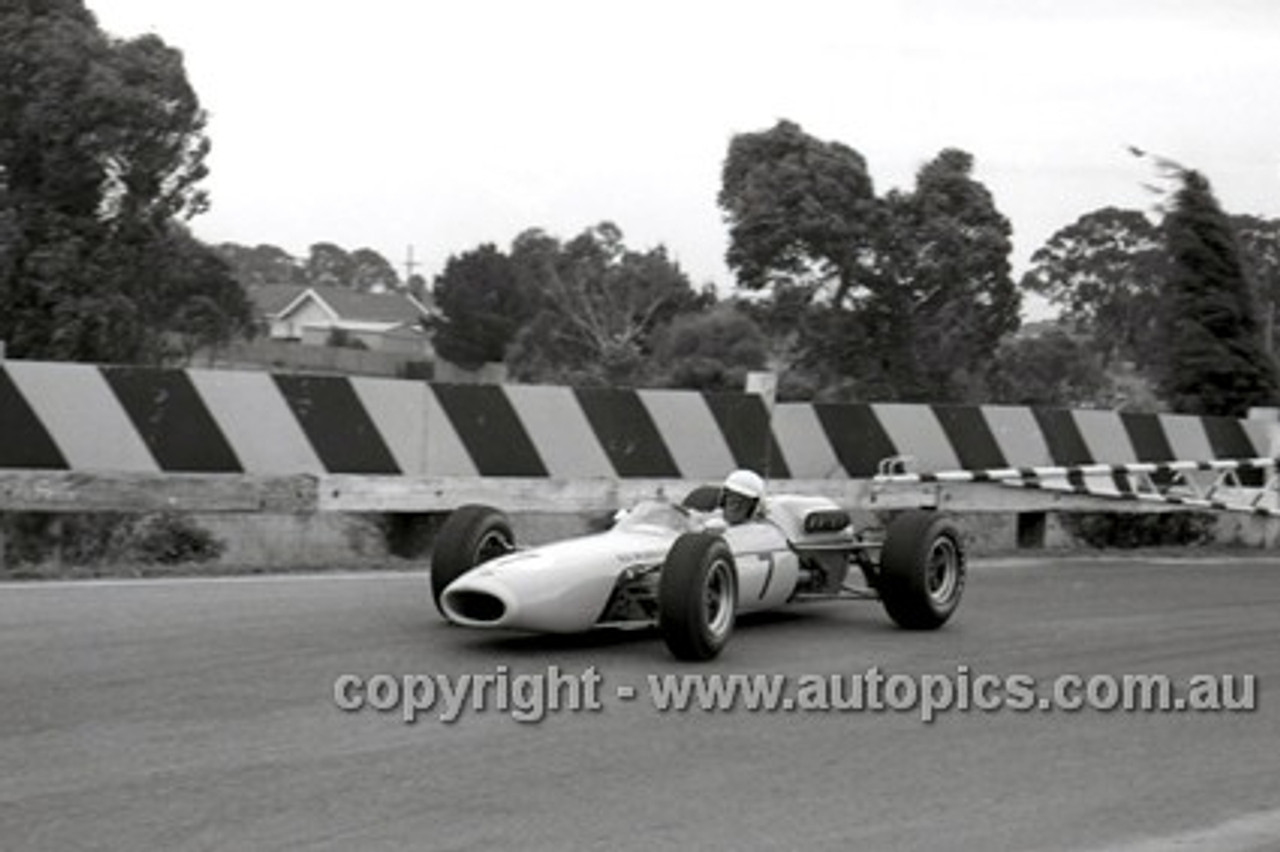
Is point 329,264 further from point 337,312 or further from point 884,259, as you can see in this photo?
point 884,259

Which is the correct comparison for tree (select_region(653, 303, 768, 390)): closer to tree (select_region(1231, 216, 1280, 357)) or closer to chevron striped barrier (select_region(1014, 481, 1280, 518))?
chevron striped barrier (select_region(1014, 481, 1280, 518))

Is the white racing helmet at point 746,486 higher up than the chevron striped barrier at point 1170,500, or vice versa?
the white racing helmet at point 746,486

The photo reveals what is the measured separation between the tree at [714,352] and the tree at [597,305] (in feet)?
31.0

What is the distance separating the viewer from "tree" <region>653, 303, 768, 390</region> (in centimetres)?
3638

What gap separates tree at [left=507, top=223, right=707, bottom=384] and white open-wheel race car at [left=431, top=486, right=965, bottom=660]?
131 feet

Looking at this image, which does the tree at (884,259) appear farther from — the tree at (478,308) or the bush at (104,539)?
the tree at (478,308)

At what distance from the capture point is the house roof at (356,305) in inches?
4560

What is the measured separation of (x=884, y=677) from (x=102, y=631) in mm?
3749

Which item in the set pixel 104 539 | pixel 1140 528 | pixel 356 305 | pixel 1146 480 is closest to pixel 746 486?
pixel 104 539

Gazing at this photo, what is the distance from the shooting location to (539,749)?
285 inches

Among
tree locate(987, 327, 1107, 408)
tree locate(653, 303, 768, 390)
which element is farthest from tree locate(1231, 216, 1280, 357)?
tree locate(653, 303, 768, 390)

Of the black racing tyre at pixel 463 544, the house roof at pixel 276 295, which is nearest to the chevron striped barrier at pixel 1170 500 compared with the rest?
the black racing tyre at pixel 463 544

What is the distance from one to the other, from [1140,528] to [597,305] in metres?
42.4

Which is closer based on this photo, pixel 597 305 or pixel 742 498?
pixel 742 498
